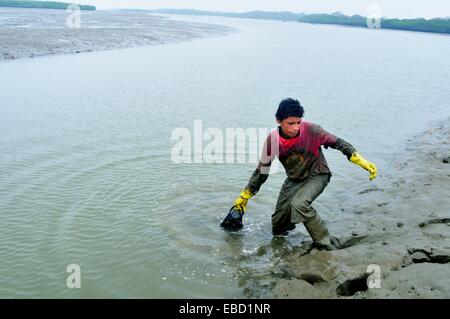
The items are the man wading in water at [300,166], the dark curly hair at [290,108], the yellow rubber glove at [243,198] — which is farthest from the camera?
the yellow rubber glove at [243,198]

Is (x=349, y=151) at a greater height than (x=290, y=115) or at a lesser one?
lesser

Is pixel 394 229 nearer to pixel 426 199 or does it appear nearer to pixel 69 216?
pixel 426 199

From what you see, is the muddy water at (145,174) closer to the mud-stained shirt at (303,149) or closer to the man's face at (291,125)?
the mud-stained shirt at (303,149)

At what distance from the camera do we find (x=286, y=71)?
67.1ft

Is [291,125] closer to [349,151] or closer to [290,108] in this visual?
[290,108]

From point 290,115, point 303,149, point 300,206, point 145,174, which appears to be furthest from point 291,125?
point 145,174

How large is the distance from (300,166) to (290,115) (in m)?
0.71

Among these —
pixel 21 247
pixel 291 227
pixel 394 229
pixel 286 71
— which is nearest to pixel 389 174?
pixel 394 229

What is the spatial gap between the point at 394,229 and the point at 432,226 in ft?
1.40

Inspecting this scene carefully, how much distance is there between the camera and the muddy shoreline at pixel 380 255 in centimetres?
405

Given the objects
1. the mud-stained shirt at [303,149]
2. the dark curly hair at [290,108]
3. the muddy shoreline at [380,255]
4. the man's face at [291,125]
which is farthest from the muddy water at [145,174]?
the dark curly hair at [290,108]

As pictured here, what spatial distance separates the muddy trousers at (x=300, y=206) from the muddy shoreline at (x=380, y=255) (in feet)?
0.69

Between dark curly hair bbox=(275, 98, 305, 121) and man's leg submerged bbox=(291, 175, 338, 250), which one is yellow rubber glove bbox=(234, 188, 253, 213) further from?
dark curly hair bbox=(275, 98, 305, 121)

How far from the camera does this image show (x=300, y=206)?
4902 millimetres
